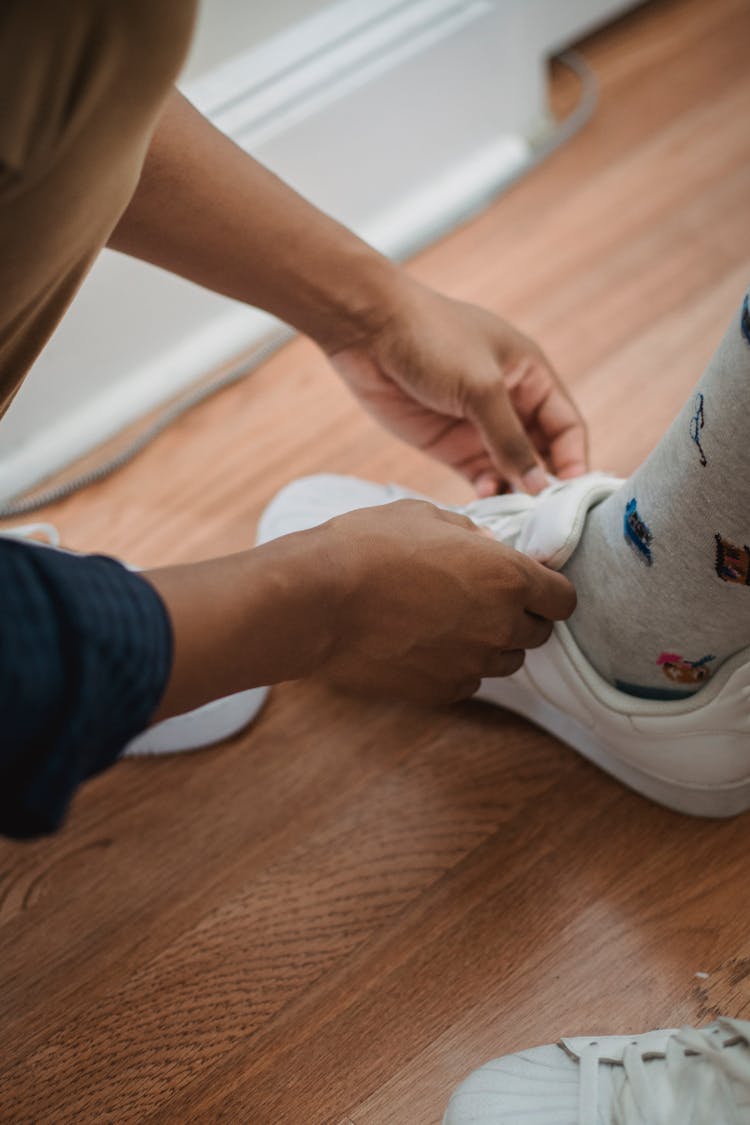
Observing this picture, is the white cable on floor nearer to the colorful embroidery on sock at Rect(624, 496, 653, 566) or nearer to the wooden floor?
the wooden floor

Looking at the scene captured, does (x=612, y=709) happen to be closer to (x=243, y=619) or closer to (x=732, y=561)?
(x=732, y=561)

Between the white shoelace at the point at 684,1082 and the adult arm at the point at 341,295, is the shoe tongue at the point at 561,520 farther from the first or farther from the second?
the white shoelace at the point at 684,1082

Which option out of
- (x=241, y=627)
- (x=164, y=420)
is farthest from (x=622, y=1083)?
(x=164, y=420)

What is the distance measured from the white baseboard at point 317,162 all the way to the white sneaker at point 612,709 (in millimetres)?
484

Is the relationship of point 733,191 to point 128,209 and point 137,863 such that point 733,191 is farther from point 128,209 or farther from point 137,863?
point 137,863

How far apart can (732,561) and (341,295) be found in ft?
1.13

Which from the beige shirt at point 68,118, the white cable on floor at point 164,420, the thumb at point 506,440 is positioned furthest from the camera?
the white cable on floor at point 164,420

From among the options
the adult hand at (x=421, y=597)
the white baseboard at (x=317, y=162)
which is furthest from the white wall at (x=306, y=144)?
the adult hand at (x=421, y=597)

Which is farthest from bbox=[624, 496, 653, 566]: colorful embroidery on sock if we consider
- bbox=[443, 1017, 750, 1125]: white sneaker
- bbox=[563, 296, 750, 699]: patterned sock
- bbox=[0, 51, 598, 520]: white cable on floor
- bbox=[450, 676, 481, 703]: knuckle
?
bbox=[0, 51, 598, 520]: white cable on floor

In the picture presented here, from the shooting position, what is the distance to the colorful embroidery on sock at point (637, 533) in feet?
1.71

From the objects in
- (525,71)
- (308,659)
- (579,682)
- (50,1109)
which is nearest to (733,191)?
(525,71)

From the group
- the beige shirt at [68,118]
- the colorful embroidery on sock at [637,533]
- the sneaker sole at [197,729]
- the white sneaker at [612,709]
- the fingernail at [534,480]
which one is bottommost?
the sneaker sole at [197,729]

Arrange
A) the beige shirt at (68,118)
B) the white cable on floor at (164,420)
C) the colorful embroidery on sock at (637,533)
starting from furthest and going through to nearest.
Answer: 1. the white cable on floor at (164,420)
2. the colorful embroidery on sock at (637,533)
3. the beige shirt at (68,118)

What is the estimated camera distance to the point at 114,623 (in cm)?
37
